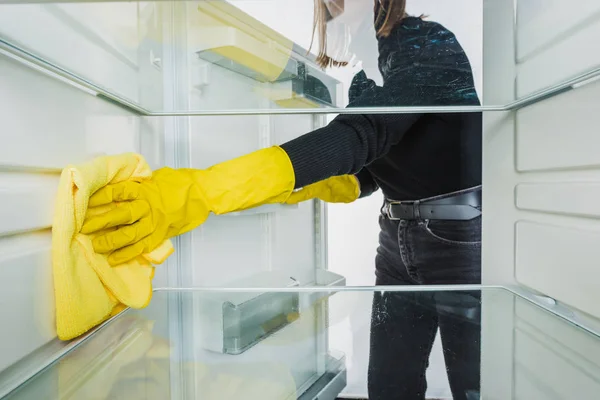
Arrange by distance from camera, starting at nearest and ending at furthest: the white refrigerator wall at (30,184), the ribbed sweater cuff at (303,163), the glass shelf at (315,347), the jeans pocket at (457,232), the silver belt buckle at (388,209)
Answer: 1. the white refrigerator wall at (30,184)
2. the glass shelf at (315,347)
3. the ribbed sweater cuff at (303,163)
4. the jeans pocket at (457,232)
5. the silver belt buckle at (388,209)

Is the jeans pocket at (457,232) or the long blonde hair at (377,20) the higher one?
the long blonde hair at (377,20)

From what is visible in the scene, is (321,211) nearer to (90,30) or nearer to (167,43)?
(167,43)

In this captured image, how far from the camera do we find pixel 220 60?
3.76ft

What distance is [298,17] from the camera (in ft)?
3.01

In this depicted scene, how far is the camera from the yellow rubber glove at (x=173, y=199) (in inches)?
29.9

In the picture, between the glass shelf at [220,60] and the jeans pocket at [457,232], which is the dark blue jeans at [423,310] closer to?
the jeans pocket at [457,232]

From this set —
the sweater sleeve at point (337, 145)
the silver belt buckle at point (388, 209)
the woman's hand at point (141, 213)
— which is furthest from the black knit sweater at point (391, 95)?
the silver belt buckle at point (388, 209)

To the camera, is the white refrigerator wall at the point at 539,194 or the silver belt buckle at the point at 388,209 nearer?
the white refrigerator wall at the point at 539,194

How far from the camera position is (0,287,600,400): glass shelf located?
71cm

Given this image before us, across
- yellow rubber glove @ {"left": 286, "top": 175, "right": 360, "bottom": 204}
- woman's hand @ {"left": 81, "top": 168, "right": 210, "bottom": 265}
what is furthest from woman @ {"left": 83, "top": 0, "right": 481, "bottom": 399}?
yellow rubber glove @ {"left": 286, "top": 175, "right": 360, "bottom": 204}

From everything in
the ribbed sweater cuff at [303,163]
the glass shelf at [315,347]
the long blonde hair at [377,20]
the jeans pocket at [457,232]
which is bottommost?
the glass shelf at [315,347]

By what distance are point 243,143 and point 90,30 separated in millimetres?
666

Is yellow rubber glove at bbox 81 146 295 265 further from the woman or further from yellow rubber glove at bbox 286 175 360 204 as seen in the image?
yellow rubber glove at bbox 286 175 360 204

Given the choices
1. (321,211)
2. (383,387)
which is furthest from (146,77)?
(321,211)
